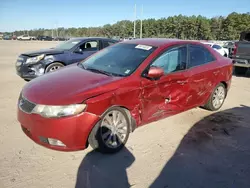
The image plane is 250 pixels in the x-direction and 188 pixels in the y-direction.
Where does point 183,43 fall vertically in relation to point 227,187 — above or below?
above

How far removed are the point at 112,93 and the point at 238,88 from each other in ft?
20.9

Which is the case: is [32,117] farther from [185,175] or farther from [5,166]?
[185,175]

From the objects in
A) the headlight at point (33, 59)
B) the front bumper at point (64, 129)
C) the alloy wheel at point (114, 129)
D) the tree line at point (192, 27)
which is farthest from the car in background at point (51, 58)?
the tree line at point (192, 27)

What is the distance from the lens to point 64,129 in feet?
10.2

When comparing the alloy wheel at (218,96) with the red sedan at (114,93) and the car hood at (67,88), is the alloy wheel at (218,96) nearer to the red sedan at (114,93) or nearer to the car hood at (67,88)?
the red sedan at (114,93)

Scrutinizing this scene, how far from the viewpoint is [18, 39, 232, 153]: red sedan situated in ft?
10.3

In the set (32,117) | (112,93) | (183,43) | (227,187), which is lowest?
(227,187)

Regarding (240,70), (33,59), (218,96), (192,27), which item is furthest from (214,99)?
(192,27)

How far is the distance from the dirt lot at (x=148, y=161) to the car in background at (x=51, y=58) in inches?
119

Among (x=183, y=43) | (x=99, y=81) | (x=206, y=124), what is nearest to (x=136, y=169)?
(x=99, y=81)

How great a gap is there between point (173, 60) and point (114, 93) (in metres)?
1.50

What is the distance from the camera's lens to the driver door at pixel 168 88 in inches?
153

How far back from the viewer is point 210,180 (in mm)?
3047

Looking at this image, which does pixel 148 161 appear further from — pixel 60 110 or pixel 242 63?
pixel 242 63
